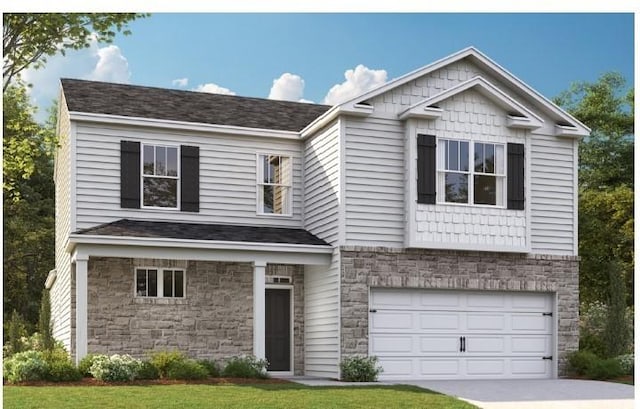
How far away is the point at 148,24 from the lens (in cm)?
5222

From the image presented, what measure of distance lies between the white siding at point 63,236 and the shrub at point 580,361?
9.68 m

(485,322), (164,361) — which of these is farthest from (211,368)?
(485,322)

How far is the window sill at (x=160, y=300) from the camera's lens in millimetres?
19859

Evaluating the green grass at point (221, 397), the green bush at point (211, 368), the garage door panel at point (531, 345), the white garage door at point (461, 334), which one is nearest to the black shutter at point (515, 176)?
the white garage door at point (461, 334)

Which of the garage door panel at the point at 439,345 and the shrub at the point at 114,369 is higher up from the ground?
the garage door panel at the point at 439,345

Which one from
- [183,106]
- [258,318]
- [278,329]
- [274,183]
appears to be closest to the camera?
[258,318]

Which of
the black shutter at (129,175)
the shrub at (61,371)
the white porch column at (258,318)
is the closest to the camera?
the shrub at (61,371)

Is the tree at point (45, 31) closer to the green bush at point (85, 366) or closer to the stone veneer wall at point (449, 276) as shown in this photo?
the green bush at point (85, 366)

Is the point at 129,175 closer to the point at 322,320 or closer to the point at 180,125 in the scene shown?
the point at 180,125

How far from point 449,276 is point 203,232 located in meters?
4.75

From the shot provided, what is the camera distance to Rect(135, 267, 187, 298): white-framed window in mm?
20016

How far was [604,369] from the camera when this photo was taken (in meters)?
19.7

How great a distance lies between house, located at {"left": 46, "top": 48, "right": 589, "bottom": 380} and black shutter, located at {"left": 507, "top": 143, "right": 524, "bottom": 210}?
0.03m

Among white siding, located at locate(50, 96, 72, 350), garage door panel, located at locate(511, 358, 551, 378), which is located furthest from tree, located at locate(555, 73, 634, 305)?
white siding, located at locate(50, 96, 72, 350)
